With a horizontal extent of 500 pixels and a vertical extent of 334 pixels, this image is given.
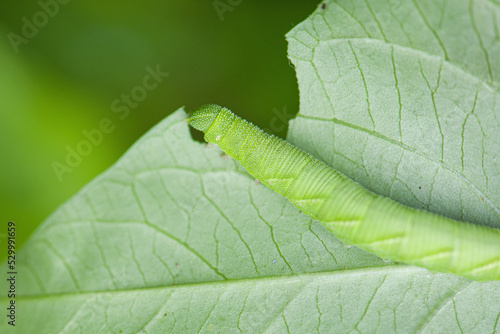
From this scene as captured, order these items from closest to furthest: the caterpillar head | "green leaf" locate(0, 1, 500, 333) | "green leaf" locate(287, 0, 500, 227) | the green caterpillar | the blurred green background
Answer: the green caterpillar, "green leaf" locate(287, 0, 500, 227), "green leaf" locate(0, 1, 500, 333), the caterpillar head, the blurred green background

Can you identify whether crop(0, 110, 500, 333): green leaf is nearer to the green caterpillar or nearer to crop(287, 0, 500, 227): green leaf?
the green caterpillar

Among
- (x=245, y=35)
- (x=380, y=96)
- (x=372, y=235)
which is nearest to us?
(x=372, y=235)

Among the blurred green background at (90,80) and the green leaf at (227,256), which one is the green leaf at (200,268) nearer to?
the green leaf at (227,256)

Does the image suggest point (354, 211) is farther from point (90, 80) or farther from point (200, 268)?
point (90, 80)

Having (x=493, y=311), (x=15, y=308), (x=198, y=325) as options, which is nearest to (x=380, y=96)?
(x=493, y=311)

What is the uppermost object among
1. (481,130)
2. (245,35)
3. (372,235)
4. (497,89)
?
(245,35)

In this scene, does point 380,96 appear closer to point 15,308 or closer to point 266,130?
point 266,130

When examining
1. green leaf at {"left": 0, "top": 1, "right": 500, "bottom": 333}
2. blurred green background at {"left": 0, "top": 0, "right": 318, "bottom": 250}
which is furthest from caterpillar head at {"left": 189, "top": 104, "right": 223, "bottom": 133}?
blurred green background at {"left": 0, "top": 0, "right": 318, "bottom": 250}

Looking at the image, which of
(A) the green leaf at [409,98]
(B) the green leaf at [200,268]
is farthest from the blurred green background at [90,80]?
(A) the green leaf at [409,98]
